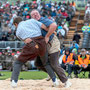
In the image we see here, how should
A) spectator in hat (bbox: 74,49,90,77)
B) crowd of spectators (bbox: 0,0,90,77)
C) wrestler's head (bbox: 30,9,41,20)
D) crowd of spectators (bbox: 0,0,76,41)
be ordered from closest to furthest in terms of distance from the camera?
1. wrestler's head (bbox: 30,9,41,20)
2. spectator in hat (bbox: 74,49,90,77)
3. crowd of spectators (bbox: 0,0,90,77)
4. crowd of spectators (bbox: 0,0,76,41)

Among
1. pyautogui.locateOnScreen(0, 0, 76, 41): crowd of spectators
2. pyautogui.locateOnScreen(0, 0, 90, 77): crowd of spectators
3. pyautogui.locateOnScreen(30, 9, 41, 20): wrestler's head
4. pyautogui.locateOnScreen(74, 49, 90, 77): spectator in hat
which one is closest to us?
pyautogui.locateOnScreen(30, 9, 41, 20): wrestler's head

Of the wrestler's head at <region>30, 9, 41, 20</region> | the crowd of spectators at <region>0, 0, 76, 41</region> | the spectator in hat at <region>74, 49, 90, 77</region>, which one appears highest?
the wrestler's head at <region>30, 9, 41, 20</region>

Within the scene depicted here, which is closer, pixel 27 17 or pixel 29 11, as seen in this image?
pixel 27 17

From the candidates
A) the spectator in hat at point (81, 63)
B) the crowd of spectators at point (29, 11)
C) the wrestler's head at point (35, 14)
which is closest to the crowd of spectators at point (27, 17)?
the crowd of spectators at point (29, 11)

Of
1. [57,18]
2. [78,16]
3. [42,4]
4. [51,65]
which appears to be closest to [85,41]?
[57,18]

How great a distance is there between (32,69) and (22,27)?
31.9ft

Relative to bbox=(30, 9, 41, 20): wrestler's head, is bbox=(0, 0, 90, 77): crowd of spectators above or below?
below

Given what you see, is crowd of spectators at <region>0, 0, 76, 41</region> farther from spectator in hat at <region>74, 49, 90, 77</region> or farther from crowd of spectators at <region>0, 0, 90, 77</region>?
spectator in hat at <region>74, 49, 90, 77</region>

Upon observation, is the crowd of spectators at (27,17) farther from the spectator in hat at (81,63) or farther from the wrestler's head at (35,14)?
the wrestler's head at (35,14)

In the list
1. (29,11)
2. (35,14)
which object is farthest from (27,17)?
(35,14)

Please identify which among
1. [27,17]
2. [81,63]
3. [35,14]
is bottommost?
[81,63]

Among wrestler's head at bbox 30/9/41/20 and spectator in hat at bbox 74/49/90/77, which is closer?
wrestler's head at bbox 30/9/41/20

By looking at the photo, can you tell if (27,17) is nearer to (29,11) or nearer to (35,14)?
(29,11)

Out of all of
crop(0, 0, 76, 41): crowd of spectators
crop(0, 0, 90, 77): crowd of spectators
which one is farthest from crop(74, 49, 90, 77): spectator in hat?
crop(0, 0, 76, 41): crowd of spectators
